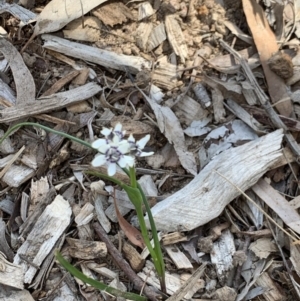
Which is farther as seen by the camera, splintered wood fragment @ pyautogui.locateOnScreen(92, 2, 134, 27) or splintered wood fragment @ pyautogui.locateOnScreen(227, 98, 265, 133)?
splintered wood fragment @ pyautogui.locateOnScreen(92, 2, 134, 27)

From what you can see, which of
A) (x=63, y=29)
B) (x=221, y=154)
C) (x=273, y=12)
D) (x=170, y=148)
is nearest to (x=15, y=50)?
(x=63, y=29)

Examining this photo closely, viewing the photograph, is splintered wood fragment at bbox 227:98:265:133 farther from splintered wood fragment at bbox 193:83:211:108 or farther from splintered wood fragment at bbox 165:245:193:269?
splintered wood fragment at bbox 165:245:193:269

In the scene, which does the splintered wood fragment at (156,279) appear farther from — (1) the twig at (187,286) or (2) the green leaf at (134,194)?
(2) the green leaf at (134,194)

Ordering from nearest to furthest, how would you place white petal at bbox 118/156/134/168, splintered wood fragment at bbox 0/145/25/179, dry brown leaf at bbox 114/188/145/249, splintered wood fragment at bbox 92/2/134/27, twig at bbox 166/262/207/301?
1. white petal at bbox 118/156/134/168
2. twig at bbox 166/262/207/301
3. dry brown leaf at bbox 114/188/145/249
4. splintered wood fragment at bbox 0/145/25/179
5. splintered wood fragment at bbox 92/2/134/27

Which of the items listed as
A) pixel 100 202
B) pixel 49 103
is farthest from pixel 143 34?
pixel 100 202

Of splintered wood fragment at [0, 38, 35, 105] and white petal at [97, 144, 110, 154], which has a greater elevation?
white petal at [97, 144, 110, 154]

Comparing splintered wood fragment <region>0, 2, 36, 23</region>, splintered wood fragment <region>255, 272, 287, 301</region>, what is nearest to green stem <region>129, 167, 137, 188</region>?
splintered wood fragment <region>255, 272, 287, 301</region>

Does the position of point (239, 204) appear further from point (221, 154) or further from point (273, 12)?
point (273, 12)
